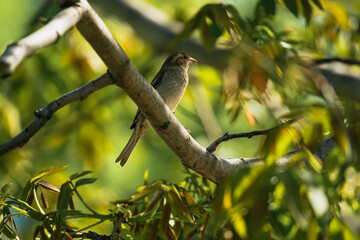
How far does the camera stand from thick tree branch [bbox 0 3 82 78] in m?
1.76

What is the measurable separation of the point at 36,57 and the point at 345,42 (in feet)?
16.1

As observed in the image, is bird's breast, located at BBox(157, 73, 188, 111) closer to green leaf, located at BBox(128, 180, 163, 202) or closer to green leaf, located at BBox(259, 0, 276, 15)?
green leaf, located at BBox(259, 0, 276, 15)

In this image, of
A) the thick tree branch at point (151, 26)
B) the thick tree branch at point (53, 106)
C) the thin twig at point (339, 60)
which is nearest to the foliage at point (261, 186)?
the thick tree branch at point (53, 106)

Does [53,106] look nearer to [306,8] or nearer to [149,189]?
[149,189]

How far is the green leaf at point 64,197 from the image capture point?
2879 mm

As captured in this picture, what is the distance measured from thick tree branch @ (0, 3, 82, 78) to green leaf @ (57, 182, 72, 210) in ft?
3.69

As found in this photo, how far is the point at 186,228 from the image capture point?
3518mm

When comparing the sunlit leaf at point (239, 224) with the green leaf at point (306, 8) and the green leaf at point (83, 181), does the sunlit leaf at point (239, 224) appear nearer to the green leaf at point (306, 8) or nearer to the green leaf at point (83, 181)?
the green leaf at point (83, 181)

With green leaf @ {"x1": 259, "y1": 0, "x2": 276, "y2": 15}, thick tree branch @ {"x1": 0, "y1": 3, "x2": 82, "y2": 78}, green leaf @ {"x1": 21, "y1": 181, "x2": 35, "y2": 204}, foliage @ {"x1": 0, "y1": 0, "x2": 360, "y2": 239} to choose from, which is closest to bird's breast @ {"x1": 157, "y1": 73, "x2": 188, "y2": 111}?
foliage @ {"x1": 0, "y1": 0, "x2": 360, "y2": 239}

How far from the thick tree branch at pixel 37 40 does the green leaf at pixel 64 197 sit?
113 centimetres

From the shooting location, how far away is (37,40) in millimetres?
1936

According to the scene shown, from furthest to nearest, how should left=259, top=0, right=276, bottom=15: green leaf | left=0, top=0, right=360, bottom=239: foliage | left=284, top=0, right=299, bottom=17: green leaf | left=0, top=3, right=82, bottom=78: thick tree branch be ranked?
left=259, top=0, right=276, bottom=15: green leaf → left=284, top=0, right=299, bottom=17: green leaf → left=0, top=0, right=360, bottom=239: foliage → left=0, top=3, right=82, bottom=78: thick tree branch

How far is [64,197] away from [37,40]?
128 cm

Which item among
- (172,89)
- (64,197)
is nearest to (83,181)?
(64,197)
